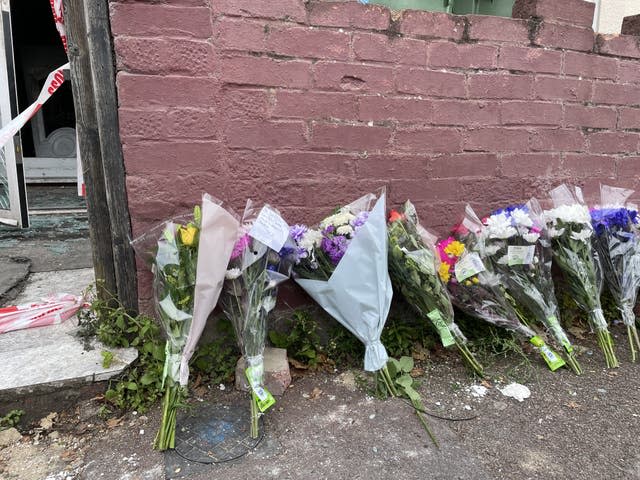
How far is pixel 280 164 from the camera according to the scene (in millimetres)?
2551

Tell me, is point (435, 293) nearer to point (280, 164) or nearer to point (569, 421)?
point (569, 421)

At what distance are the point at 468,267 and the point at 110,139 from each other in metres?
1.95

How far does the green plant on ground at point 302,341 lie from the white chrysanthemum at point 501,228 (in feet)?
3.72

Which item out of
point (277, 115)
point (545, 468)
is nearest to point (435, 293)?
point (545, 468)

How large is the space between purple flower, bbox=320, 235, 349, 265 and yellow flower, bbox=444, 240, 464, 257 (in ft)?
2.17

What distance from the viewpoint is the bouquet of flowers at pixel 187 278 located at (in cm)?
202

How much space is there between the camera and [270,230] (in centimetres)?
217

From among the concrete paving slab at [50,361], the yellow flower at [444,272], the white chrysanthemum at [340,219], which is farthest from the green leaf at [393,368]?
the concrete paving slab at [50,361]

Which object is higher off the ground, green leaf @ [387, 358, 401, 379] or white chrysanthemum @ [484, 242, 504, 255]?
white chrysanthemum @ [484, 242, 504, 255]

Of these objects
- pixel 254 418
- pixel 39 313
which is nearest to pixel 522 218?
pixel 254 418

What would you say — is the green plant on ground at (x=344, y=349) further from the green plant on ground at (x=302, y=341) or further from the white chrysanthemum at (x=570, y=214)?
the white chrysanthemum at (x=570, y=214)

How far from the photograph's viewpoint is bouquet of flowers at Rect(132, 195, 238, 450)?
202 cm

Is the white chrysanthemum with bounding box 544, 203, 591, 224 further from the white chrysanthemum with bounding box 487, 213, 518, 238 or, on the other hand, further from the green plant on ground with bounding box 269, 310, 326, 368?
the green plant on ground with bounding box 269, 310, 326, 368

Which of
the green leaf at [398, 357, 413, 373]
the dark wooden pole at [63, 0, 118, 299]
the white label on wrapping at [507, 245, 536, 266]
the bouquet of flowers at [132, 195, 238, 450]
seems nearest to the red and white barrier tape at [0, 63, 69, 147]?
the dark wooden pole at [63, 0, 118, 299]
